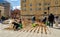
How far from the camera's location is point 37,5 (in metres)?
94.2

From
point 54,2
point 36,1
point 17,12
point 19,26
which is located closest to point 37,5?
point 36,1

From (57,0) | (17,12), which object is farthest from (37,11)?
(17,12)

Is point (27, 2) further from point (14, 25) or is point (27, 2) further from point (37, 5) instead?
point (14, 25)

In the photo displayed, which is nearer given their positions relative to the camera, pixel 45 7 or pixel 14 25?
pixel 14 25

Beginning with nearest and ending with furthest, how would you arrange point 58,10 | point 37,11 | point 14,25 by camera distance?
point 14,25
point 58,10
point 37,11

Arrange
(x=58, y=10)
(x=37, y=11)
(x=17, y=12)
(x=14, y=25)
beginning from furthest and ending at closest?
1. (x=17, y=12)
2. (x=37, y=11)
3. (x=58, y=10)
4. (x=14, y=25)

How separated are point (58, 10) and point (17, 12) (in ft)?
100

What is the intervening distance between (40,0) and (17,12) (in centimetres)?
2088

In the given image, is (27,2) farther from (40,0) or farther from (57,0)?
(57,0)

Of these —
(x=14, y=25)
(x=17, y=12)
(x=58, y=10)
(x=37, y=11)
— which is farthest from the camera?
(x=17, y=12)

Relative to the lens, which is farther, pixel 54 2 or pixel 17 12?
pixel 17 12

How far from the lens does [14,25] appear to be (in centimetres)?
1772

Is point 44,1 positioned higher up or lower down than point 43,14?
higher up

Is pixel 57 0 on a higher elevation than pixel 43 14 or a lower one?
higher
